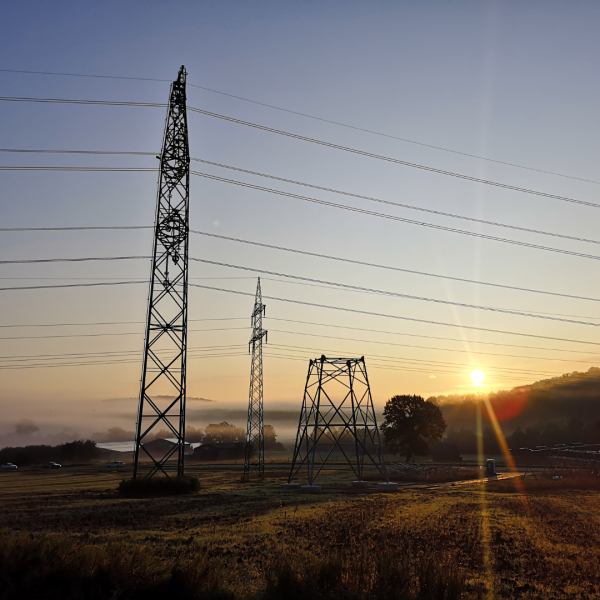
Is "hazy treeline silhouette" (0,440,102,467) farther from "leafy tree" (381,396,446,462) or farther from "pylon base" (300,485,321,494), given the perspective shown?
"pylon base" (300,485,321,494)

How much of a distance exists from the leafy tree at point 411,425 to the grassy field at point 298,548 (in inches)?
2631

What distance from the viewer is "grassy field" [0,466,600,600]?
495 inches

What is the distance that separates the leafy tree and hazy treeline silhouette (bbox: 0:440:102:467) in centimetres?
9302

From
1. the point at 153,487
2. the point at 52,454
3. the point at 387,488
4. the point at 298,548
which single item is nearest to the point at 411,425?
the point at 387,488

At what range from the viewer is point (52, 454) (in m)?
146

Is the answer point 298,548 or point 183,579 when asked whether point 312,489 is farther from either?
point 183,579

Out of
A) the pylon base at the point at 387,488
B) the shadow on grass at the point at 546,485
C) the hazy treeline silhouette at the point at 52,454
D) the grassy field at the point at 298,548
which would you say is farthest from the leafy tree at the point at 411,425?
the hazy treeline silhouette at the point at 52,454

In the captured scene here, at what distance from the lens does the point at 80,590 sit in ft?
40.2

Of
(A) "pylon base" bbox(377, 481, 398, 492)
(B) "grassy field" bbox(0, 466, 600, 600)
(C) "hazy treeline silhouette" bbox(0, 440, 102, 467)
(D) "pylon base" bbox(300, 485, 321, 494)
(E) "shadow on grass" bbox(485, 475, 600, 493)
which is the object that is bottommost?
(C) "hazy treeline silhouette" bbox(0, 440, 102, 467)

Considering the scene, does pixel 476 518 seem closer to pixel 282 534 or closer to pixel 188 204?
pixel 282 534

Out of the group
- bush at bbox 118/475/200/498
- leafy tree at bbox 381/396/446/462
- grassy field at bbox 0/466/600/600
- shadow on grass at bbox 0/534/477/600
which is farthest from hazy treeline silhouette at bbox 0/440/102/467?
shadow on grass at bbox 0/534/477/600

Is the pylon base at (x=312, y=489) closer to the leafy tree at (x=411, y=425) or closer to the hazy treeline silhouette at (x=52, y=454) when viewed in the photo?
the leafy tree at (x=411, y=425)

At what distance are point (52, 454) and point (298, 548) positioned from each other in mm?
149029

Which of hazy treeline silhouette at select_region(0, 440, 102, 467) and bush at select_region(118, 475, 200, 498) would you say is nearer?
A: bush at select_region(118, 475, 200, 498)
